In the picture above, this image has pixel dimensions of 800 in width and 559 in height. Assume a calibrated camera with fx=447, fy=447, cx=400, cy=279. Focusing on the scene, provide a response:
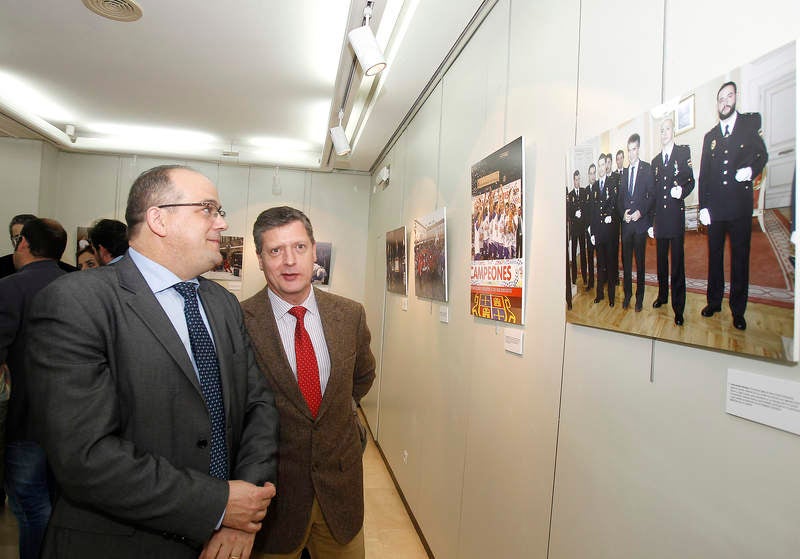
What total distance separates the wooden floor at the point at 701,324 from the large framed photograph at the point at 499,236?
54 cm

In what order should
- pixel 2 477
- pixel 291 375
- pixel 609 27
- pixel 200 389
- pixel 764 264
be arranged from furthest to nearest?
pixel 2 477
pixel 291 375
pixel 609 27
pixel 200 389
pixel 764 264

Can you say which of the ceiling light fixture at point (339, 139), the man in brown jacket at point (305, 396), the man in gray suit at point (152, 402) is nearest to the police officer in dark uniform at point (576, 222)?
the man in brown jacket at point (305, 396)

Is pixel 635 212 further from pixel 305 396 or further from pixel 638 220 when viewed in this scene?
pixel 305 396

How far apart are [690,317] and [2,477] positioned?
344cm

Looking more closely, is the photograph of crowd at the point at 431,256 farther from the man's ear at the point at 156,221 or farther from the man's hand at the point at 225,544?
the man's hand at the point at 225,544

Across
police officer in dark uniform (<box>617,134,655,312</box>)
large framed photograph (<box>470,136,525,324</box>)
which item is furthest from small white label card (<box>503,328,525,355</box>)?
police officer in dark uniform (<box>617,134,655,312</box>)

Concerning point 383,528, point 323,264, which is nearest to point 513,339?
point 383,528

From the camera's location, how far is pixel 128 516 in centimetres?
115

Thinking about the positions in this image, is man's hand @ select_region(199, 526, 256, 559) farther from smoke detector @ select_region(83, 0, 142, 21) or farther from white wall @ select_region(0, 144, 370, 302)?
white wall @ select_region(0, 144, 370, 302)

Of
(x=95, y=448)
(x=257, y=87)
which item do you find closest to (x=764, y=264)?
(x=95, y=448)

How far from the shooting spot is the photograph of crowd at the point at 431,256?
9.94 feet

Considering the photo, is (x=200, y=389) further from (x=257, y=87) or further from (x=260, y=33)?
(x=257, y=87)

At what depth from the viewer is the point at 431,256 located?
3.30 metres

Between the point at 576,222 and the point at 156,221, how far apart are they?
140 centimetres
